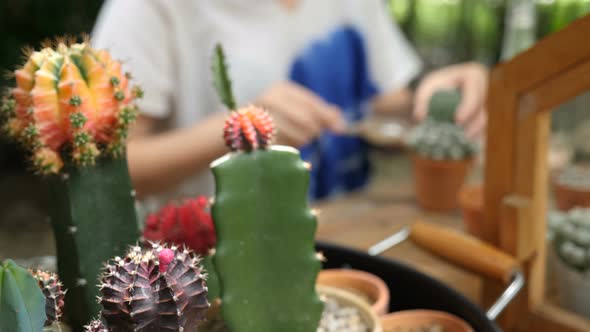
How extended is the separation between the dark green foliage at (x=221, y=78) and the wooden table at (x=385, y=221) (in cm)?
35

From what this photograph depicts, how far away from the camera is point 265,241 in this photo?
34 cm

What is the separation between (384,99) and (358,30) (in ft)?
0.67

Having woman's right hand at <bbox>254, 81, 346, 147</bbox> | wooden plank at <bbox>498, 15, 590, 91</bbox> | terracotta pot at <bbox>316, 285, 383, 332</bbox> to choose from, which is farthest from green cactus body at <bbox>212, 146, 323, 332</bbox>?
woman's right hand at <bbox>254, 81, 346, 147</bbox>

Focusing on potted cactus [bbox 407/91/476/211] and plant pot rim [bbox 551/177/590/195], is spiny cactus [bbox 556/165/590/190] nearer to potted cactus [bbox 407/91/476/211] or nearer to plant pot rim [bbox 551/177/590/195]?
plant pot rim [bbox 551/177/590/195]

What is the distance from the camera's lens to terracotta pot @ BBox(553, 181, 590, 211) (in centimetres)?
77

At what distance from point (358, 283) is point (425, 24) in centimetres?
149

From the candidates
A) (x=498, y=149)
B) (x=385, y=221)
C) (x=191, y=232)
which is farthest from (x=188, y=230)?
(x=385, y=221)

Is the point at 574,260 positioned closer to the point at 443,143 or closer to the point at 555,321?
the point at 555,321

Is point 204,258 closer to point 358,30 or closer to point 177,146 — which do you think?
point 177,146

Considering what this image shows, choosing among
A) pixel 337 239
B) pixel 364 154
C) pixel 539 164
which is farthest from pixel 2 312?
pixel 364 154

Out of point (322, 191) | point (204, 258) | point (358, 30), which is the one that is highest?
point (358, 30)

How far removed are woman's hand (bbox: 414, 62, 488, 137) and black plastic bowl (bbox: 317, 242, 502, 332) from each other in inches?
21.4

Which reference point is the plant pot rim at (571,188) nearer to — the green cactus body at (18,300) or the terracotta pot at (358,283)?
the terracotta pot at (358,283)

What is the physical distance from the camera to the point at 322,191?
Answer: 1269 millimetres
